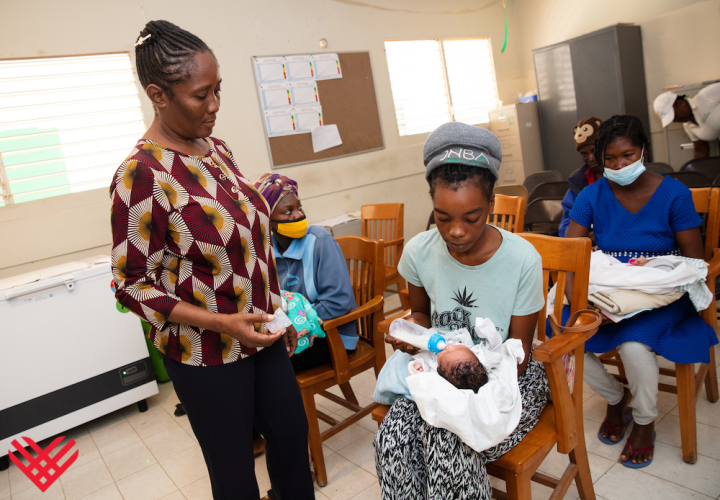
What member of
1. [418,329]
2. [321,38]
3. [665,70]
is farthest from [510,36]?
[418,329]

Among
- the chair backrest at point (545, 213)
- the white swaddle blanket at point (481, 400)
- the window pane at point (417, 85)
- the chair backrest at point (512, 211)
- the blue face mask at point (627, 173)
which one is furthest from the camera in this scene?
the window pane at point (417, 85)

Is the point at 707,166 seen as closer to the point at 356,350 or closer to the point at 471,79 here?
the point at 356,350

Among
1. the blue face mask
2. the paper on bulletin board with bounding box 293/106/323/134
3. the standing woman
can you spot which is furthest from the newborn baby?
the paper on bulletin board with bounding box 293/106/323/134

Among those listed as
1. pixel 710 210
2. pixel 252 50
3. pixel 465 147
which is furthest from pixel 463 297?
pixel 252 50

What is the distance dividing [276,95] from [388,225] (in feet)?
5.22

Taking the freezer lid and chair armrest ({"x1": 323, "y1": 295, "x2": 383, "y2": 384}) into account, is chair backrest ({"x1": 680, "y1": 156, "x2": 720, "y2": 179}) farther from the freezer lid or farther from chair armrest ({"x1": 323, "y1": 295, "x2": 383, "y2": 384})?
the freezer lid

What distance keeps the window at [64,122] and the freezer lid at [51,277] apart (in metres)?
0.59

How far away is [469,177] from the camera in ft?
4.00

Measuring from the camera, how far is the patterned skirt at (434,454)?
1.15 m

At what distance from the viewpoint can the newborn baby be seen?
1.12 metres

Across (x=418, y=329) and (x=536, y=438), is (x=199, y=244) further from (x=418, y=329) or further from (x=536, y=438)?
(x=536, y=438)

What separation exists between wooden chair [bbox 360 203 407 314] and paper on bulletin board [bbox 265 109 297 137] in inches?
45.3

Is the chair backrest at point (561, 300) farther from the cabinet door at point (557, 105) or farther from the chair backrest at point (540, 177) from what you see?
the cabinet door at point (557, 105)

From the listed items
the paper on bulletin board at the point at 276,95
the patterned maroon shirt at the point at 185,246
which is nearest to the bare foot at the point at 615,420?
the patterned maroon shirt at the point at 185,246
